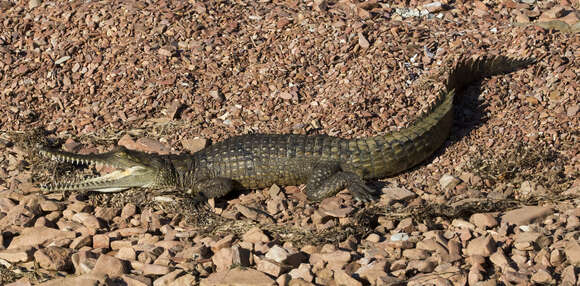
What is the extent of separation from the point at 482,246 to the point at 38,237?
3.30 meters

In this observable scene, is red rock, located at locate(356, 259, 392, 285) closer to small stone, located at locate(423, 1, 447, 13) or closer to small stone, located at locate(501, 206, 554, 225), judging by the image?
small stone, located at locate(501, 206, 554, 225)

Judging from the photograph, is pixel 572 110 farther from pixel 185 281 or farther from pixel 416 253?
pixel 185 281

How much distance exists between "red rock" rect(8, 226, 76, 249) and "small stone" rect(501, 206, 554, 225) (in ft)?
10.8

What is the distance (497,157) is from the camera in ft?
18.3

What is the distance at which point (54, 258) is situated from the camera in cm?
462

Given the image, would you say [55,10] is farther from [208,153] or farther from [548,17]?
[548,17]

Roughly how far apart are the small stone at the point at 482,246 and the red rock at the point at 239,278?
4.50ft

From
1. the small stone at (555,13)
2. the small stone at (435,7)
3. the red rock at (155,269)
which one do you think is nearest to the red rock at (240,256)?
the red rock at (155,269)

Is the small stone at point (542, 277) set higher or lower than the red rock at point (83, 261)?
higher

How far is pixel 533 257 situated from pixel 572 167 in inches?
58.8

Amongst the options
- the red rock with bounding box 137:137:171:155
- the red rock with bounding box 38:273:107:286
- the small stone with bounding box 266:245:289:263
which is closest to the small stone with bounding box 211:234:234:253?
the small stone with bounding box 266:245:289:263

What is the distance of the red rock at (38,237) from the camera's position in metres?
4.89

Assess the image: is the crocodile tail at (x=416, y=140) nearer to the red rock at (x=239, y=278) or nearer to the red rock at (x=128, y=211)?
the red rock at (x=239, y=278)

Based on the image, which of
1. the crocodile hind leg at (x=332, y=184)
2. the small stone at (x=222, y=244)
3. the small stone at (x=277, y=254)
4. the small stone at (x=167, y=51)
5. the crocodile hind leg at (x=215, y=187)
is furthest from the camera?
the small stone at (x=167, y=51)
